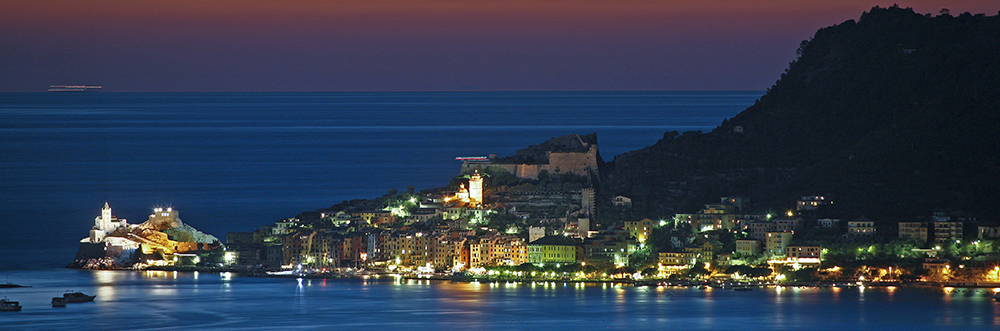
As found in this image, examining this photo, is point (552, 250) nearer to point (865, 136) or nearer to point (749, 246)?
point (749, 246)

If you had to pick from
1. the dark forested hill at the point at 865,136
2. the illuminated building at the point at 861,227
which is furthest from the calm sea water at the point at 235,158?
the illuminated building at the point at 861,227

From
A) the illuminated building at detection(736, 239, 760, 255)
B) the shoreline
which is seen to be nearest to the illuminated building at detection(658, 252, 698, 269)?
the shoreline

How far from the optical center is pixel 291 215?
177 feet

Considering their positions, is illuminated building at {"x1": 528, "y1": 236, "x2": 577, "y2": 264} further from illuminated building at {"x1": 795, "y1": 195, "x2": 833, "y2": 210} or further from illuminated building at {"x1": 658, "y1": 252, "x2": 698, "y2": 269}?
illuminated building at {"x1": 795, "y1": 195, "x2": 833, "y2": 210}

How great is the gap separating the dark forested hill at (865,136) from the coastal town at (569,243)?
1.18 meters

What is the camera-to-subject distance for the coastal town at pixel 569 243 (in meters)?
41.5

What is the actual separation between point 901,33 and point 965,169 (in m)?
10.9

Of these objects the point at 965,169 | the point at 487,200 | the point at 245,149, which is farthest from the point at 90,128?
the point at 965,169

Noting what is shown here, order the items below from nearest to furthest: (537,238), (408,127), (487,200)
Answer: (537,238)
(487,200)
(408,127)

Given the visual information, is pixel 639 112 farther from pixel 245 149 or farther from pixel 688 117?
pixel 245 149

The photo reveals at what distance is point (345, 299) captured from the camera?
3888cm

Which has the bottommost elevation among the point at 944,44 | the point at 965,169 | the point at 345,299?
the point at 345,299

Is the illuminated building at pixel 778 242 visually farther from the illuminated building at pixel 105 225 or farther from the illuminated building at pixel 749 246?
the illuminated building at pixel 105 225

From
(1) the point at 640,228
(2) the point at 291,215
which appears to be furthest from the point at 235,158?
(1) the point at 640,228
